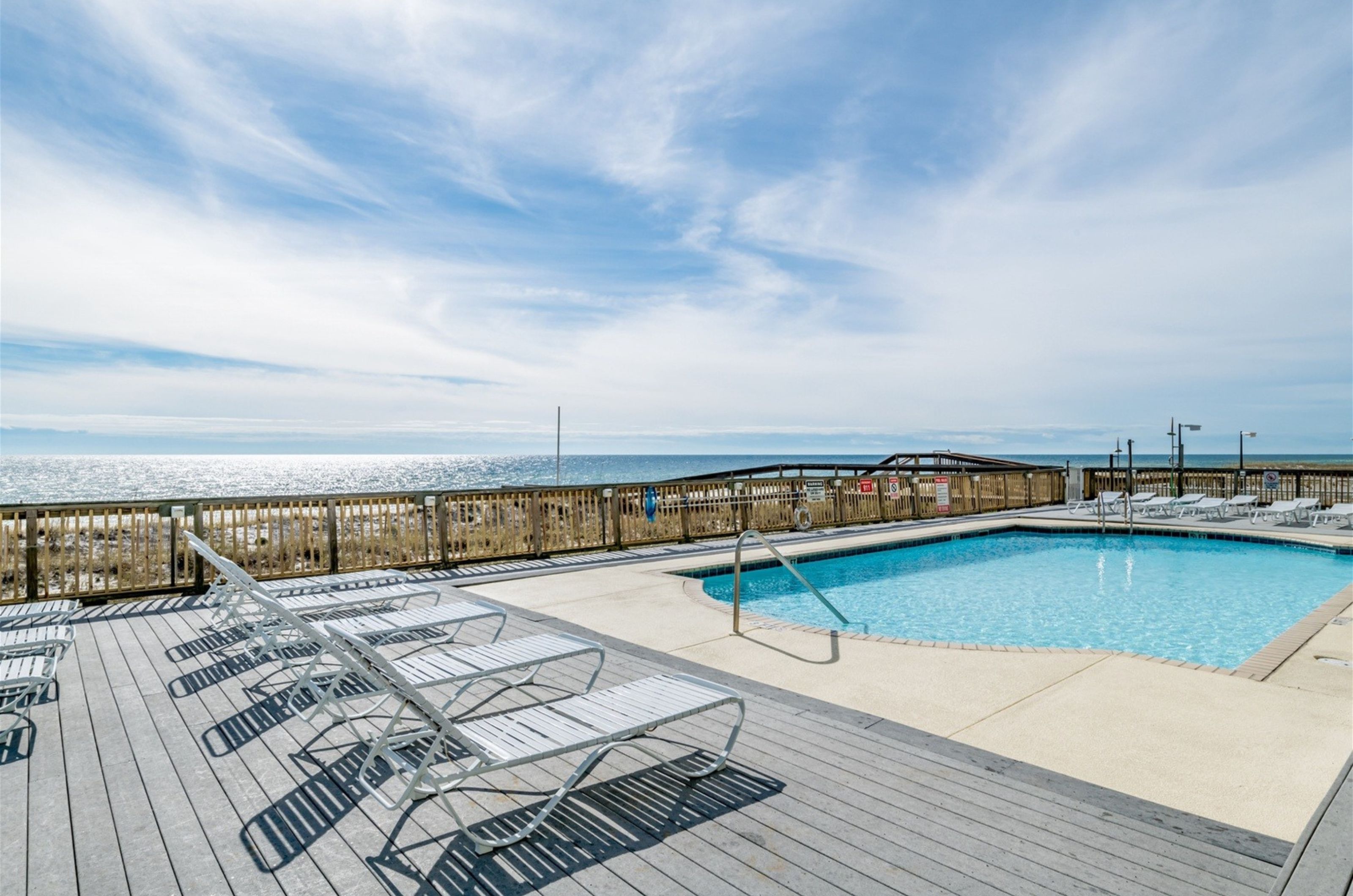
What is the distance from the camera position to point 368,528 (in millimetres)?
8219

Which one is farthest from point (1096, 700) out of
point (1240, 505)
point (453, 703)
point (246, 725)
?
point (1240, 505)

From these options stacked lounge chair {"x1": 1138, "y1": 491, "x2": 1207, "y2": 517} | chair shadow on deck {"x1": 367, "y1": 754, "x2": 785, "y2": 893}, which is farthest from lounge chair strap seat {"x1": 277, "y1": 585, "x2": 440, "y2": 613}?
stacked lounge chair {"x1": 1138, "y1": 491, "x2": 1207, "y2": 517}

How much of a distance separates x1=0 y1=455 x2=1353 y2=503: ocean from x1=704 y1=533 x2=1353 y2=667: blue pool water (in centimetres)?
767

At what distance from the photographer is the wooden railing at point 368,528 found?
6680 millimetres

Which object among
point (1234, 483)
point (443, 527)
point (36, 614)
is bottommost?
point (36, 614)

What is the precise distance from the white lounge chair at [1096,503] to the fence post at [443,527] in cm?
1381

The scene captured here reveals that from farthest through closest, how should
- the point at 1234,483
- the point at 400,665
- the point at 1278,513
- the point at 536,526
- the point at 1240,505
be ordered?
1. the point at 1234,483
2. the point at 1240,505
3. the point at 1278,513
4. the point at 536,526
5. the point at 400,665

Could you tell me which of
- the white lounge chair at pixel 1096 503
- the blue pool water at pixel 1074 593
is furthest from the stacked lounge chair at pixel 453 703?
the white lounge chair at pixel 1096 503

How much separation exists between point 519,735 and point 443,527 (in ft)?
21.2

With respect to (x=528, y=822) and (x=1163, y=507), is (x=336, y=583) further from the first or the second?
(x=1163, y=507)

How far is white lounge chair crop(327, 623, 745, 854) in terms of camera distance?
8.04ft

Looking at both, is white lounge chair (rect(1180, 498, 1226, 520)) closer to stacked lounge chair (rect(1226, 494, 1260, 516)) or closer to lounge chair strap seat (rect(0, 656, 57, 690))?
stacked lounge chair (rect(1226, 494, 1260, 516))

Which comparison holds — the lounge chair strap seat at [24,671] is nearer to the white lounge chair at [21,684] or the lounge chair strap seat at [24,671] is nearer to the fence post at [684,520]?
the white lounge chair at [21,684]

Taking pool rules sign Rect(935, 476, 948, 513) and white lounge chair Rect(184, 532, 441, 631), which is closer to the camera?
white lounge chair Rect(184, 532, 441, 631)
